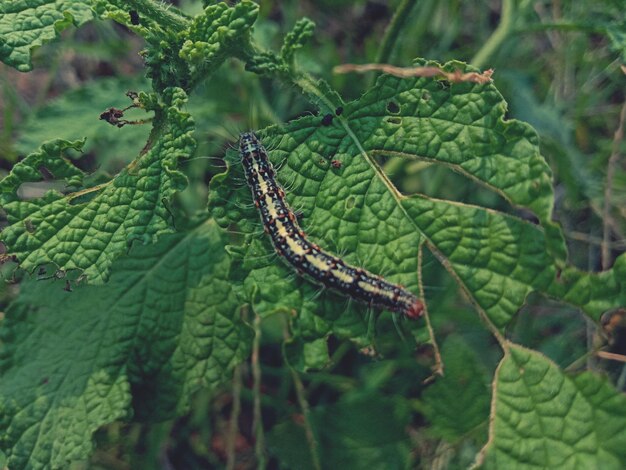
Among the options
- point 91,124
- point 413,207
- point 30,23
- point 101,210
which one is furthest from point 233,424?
point 30,23

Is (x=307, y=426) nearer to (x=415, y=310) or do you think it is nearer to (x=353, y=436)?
(x=353, y=436)

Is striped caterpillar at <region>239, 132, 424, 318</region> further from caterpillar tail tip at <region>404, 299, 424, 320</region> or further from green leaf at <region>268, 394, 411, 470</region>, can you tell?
green leaf at <region>268, 394, 411, 470</region>

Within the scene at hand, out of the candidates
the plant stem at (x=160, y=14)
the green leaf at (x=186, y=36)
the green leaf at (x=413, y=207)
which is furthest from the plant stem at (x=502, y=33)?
the plant stem at (x=160, y=14)

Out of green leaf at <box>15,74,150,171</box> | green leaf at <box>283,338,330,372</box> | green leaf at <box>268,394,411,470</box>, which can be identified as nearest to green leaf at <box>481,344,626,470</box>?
green leaf at <box>283,338,330,372</box>

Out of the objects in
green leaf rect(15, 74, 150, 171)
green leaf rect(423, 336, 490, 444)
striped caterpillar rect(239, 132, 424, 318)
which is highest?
green leaf rect(15, 74, 150, 171)

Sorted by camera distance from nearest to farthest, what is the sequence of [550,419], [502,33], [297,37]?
[550,419] < [297,37] < [502,33]

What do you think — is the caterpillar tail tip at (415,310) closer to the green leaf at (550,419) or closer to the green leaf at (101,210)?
Answer: the green leaf at (550,419)
